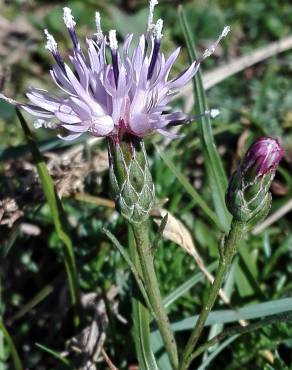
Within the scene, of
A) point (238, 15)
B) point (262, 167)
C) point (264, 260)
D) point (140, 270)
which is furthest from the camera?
point (238, 15)

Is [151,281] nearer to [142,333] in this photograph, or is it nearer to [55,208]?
[142,333]

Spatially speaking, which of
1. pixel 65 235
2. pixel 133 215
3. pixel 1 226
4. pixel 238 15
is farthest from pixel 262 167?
pixel 238 15

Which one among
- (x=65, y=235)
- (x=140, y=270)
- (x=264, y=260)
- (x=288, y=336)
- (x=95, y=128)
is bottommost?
(x=288, y=336)

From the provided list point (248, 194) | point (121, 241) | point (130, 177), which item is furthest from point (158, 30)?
point (121, 241)

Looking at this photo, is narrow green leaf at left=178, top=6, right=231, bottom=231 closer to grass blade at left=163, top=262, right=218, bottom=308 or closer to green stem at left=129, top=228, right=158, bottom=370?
grass blade at left=163, top=262, right=218, bottom=308

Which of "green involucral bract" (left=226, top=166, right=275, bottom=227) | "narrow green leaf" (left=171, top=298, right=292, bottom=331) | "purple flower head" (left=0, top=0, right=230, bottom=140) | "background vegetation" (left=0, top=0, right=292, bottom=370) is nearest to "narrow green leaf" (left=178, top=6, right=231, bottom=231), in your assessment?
"background vegetation" (left=0, top=0, right=292, bottom=370)

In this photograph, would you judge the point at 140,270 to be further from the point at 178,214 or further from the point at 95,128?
the point at 178,214

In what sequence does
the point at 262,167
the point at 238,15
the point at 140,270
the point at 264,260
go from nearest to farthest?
the point at 262,167 → the point at 140,270 → the point at 264,260 → the point at 238,15
